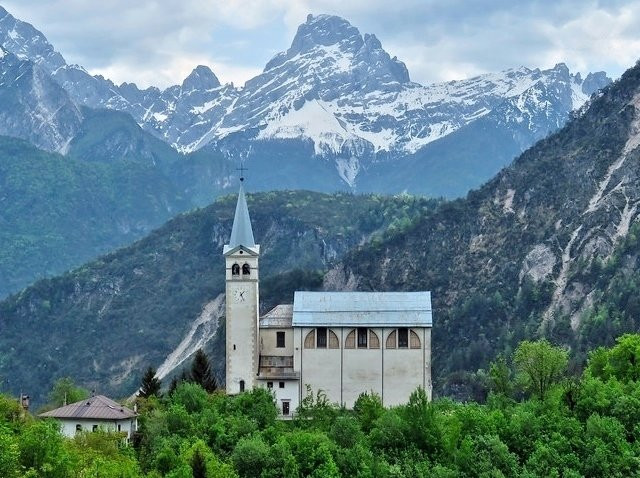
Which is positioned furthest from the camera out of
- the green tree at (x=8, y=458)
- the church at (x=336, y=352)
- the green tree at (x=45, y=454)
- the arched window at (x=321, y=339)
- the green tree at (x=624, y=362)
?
the arched window at (x=321, y=339)

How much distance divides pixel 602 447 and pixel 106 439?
35221 millimetres

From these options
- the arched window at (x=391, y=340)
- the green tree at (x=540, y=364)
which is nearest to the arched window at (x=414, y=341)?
the arched window at (x=391, y=340)

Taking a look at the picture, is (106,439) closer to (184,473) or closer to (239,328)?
(184,473)

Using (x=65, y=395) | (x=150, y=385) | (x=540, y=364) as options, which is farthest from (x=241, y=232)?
(x=540, y=364)

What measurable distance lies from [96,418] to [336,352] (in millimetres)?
24651

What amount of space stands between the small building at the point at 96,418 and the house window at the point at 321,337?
2035 centimetres

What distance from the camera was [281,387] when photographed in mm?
111500

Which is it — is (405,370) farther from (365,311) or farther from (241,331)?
(241,331)

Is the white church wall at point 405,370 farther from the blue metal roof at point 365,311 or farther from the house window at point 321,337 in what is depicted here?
the house window at point 321,337

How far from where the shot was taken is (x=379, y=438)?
93062mm

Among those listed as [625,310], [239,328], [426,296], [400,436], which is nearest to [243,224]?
[239,328]

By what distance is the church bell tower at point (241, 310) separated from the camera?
112287mm

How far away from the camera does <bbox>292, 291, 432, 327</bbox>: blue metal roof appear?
368ft

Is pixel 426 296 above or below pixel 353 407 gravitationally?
above
